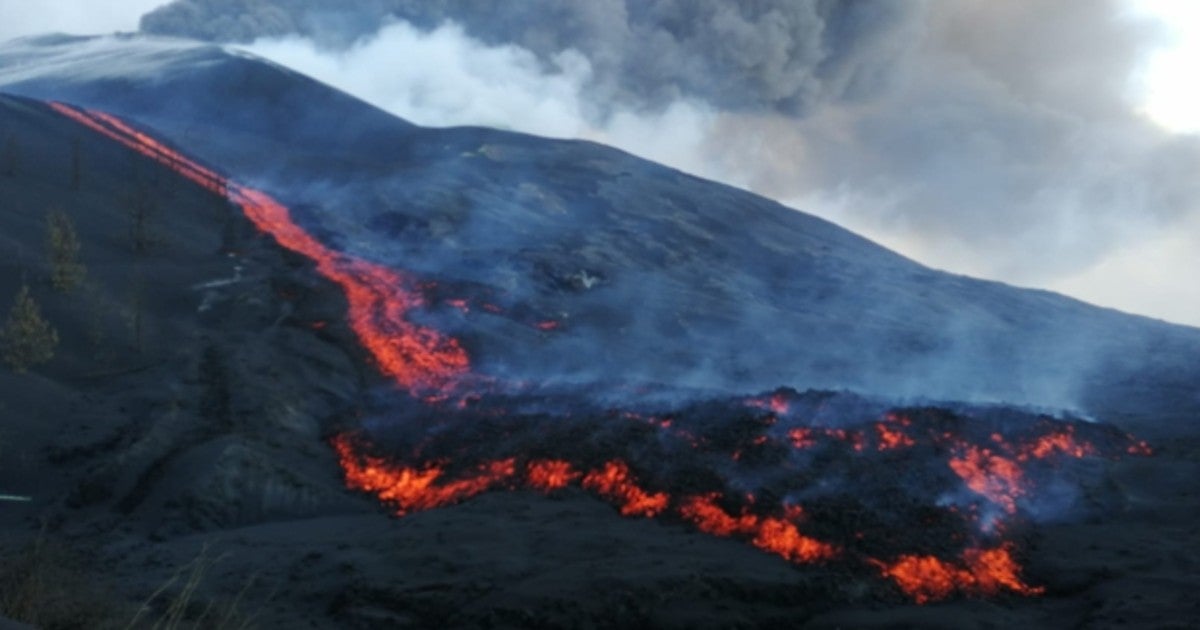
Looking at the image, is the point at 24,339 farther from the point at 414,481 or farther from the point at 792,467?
the point at 792,467

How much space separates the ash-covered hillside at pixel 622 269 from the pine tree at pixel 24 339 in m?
8.28

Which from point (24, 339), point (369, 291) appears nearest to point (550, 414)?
point (24, 339)

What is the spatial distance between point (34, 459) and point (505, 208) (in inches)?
952

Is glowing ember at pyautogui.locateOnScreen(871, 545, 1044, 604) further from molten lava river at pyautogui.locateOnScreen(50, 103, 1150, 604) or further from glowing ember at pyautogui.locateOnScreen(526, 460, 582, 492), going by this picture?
glowing ember at pyautogui.locateOnScreen(526, 460, 582, 492)

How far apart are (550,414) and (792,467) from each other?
4.67 m

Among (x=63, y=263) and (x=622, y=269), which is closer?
(x=63, y=263)

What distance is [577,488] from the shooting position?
520 inches

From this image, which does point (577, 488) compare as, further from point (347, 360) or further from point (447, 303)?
point (447, 303)

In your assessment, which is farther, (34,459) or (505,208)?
(505,208)

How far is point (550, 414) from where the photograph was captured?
640 inches

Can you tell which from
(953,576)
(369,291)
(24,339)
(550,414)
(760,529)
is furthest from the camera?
(369,291)

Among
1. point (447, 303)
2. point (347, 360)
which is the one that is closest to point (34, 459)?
point (347, 360)

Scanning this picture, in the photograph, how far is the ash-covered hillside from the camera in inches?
979

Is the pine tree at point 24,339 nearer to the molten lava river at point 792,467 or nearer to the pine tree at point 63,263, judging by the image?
the pine tree at point 63,263
